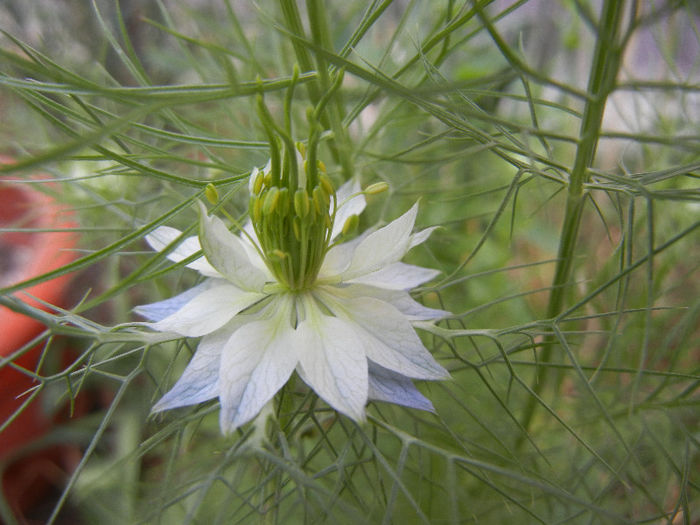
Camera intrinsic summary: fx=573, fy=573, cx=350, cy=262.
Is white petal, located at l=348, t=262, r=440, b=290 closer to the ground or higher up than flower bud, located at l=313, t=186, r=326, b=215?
closer to the ground

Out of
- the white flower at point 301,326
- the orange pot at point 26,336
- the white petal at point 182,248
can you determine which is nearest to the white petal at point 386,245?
the white flower at point 301,326

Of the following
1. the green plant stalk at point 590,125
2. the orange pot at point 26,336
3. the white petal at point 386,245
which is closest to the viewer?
the green plant stalk at point 590,125

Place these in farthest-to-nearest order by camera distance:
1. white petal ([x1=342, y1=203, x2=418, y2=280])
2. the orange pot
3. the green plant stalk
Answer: the orange pot
white petal ([x1=342, y1=203, x2=418, y2=280])
the green plant stalk

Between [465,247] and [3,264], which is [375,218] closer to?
[465,247]

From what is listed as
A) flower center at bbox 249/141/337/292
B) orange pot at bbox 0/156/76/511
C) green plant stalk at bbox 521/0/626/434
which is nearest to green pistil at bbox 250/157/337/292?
flower center at bbox 249/141/337/292

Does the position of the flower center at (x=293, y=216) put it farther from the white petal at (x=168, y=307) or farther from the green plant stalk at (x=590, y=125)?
the green plant stalk at (x=590, y=125)

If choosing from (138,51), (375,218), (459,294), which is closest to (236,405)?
(375,218)

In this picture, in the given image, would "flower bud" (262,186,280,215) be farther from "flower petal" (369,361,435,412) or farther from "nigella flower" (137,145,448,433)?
"flower petal" (369,361,435,412)
